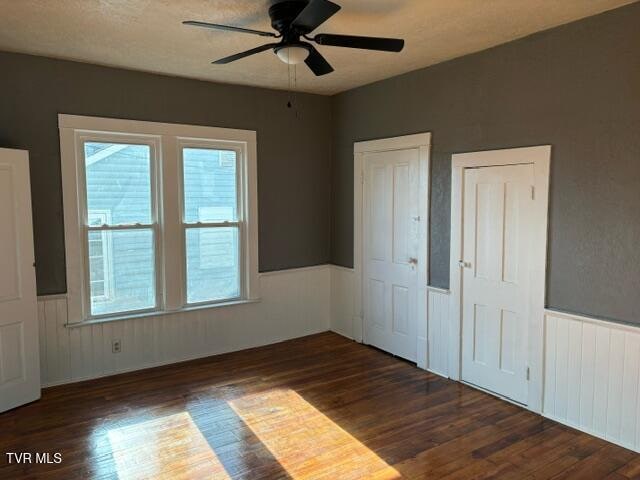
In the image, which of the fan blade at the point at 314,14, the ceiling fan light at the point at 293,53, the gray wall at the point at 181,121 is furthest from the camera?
the gray wall at the point at 181,121

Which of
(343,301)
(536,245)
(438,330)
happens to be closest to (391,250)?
(438,330)

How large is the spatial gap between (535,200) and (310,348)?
2.71 metres

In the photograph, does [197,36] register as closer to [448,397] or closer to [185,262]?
[185,262]

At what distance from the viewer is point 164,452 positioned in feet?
9.74

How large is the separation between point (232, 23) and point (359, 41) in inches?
38.5

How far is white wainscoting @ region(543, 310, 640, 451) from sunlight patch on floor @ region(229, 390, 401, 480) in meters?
1.41

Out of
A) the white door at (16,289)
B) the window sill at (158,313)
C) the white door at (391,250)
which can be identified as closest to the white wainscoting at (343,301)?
the white door at (391,250)

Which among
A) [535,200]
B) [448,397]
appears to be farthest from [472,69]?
[448,397]

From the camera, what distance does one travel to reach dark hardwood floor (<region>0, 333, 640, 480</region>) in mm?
2789

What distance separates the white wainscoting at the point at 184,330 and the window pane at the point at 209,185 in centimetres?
88

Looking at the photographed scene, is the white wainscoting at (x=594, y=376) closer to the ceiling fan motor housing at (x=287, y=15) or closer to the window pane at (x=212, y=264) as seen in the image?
the ceiling fan motor housing at (x=287, y=15)

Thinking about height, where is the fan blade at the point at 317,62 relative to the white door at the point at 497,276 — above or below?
above

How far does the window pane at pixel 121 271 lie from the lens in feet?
13.7

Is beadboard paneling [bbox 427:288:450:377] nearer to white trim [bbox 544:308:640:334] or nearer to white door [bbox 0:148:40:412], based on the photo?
white trim [bbox 544:308:640:334]
